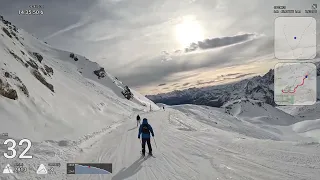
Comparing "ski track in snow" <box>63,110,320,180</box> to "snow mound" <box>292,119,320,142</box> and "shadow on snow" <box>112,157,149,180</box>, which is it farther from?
"snow mound" <box>292,119,320,142</box>

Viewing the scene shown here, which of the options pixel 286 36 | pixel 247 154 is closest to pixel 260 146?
pixel 247 154

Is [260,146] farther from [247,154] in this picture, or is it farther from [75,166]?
[75,166]

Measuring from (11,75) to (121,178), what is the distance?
19.9 m

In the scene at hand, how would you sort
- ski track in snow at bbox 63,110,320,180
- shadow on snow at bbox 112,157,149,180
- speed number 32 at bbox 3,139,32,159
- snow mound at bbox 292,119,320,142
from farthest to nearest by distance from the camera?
1. snow mound at bbox 292,119,320,142
2. shadow on snow at bbox 112,157,149,180
3. ski track in snow at bbox 63,110,320,180
4. speed number 32 at bbox 3,139,32,159

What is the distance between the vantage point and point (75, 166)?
8.30 meters
